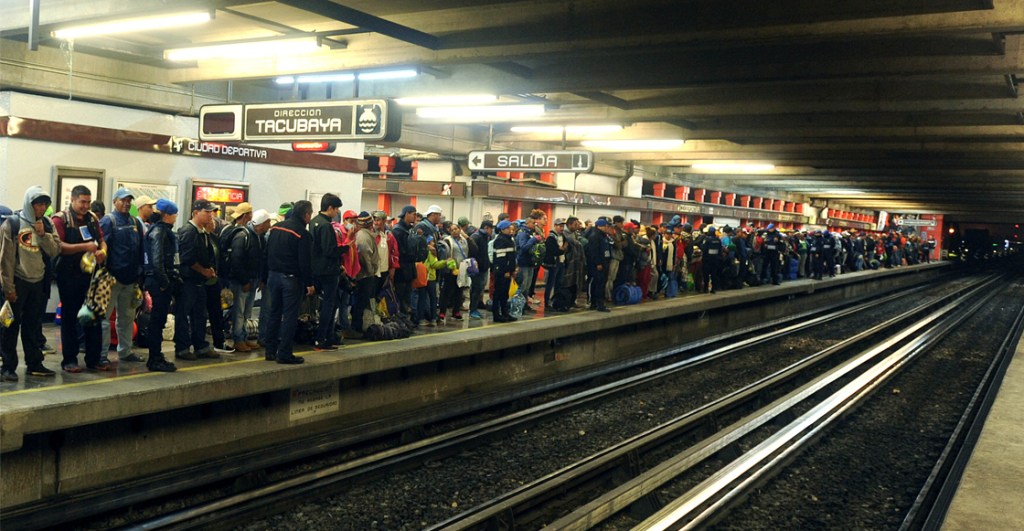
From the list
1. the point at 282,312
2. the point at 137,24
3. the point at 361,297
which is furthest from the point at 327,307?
the point at 137,24

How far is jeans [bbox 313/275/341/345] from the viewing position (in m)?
10.2

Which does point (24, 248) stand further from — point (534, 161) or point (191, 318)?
point (534, 161)

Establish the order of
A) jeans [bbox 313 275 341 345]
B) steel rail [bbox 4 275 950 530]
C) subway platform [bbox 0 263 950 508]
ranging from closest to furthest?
steel rail [bbox 4 275 950 530]
subway platform [bbox 0 263 950 508]
jeans [bbox 313 275 341 345]

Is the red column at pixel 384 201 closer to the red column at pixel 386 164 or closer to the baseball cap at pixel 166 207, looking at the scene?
the red column at pixel 386 164

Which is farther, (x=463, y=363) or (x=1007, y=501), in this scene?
(x=463, y=363)

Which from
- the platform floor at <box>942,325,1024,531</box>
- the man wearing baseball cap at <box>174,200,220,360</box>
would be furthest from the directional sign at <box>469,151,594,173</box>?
the man wearing baseball cap at <box>174,200,220,360</box>

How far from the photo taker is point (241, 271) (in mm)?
9695

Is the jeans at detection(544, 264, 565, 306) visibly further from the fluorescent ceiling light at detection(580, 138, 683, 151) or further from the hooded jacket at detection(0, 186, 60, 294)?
the hooded jacket at detection(0, 186, 60, 294)

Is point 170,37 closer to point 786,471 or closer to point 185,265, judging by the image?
point 185,265

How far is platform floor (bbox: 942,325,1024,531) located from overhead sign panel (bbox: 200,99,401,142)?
6.57m

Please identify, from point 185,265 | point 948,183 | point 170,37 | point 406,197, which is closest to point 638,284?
point 406,197

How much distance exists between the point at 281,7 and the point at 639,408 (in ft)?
23.2

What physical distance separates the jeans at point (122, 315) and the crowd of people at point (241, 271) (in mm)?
13

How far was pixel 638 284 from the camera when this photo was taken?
19859 mm
